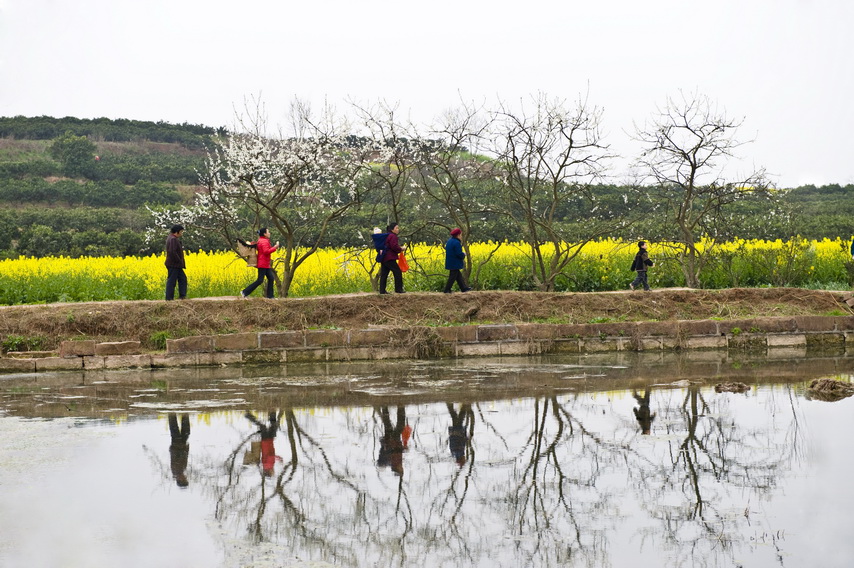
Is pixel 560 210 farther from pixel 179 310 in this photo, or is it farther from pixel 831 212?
pixel 179 310

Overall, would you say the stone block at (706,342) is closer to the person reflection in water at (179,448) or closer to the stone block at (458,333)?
the stone block at (458,333)

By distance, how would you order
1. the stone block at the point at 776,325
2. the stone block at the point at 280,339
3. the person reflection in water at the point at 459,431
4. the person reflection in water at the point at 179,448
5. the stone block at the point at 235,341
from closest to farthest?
1. the person reflection in water at the point at 179,448
2. the person reflection in water at the point at 459,431
3. the stone block at the point at 235,341
4. the stone block at the point at 280,339
5. the stone block at the point at 776,325

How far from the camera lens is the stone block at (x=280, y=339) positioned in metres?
15.7

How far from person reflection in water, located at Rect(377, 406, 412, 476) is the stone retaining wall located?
600 centimetres

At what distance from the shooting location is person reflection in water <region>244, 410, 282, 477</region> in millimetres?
7314

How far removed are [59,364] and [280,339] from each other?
3659mm

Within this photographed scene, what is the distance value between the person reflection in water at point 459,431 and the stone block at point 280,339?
6.02 m

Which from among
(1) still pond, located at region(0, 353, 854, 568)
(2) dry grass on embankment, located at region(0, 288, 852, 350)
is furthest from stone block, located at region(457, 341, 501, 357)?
(1) still pond, located at region(0, 353, 854, 568)

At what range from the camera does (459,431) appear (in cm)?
867

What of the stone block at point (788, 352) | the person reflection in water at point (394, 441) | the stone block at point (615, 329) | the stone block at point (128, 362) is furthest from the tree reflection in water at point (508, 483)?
the stone block at point (615, 329)

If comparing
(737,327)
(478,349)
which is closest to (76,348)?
(478,349)

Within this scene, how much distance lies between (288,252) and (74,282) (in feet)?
20.3

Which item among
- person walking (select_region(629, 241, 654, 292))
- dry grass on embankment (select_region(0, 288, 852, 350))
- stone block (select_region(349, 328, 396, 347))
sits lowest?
stone block (select_region(349, 328, 396, 347))

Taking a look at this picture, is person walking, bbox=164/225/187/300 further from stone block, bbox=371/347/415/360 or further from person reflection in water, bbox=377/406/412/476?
person reflection in water, bbox=377/406/412/476
